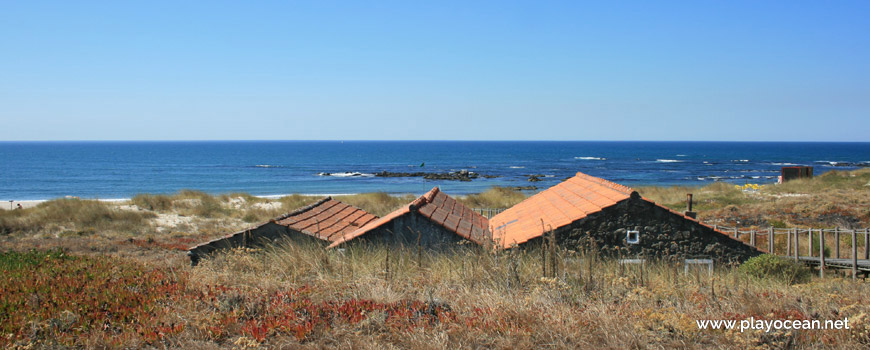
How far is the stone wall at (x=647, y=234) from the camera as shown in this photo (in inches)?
429

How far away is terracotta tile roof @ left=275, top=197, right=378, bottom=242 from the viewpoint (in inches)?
468

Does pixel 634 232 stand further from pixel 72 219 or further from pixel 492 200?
pixel 72 219

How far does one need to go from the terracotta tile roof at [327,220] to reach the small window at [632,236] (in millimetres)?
5689

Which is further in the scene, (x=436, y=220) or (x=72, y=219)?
(x=72, y=219)

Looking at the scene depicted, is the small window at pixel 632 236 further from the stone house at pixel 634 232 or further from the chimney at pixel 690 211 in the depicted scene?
the chimney at pixel 690 211

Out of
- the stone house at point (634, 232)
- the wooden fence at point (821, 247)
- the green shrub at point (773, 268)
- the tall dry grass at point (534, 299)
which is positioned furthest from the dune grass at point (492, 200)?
the tall dry grass at point (534, 299)

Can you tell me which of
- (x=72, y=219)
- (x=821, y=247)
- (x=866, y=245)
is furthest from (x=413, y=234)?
(x=72, y=219)

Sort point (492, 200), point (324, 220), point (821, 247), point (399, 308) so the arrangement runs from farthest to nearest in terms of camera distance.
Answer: point (492, 200) < point (821, 247) < point (324, 220) < point (399, 308)

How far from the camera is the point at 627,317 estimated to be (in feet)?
16.5

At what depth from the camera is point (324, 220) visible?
13.4 metres

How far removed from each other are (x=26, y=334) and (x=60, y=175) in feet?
279

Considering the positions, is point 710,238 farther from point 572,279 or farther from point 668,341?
point 668,341

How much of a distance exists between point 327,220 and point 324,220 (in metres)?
0.12

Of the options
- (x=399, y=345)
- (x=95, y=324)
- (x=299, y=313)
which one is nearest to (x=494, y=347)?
(x=399, y=345)
